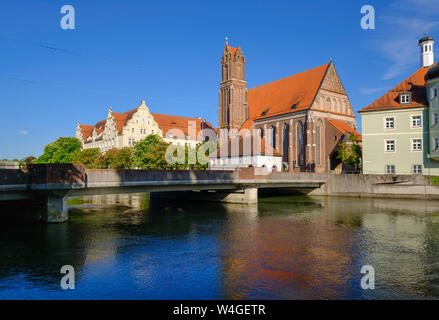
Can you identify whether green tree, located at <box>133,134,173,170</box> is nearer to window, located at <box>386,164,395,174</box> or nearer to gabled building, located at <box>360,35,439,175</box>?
gabled building, located at <box>360,35,439,175</box>

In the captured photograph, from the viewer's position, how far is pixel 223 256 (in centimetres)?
1744

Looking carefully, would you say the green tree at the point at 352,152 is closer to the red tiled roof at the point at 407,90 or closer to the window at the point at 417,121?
the red tiled roof at the point at 407,90

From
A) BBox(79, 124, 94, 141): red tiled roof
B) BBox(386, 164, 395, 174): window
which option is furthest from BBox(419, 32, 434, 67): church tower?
BBox(79, 124, 94, 141): red tiled roof

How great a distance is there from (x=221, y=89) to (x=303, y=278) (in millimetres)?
70116

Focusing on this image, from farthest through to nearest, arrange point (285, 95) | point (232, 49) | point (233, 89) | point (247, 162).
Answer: point (232, 49) < point (233, 89) < point (285, 95) < point (247, 162)

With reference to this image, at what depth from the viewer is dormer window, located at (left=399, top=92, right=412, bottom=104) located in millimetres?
47625

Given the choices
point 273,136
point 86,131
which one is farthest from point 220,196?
point 86,131

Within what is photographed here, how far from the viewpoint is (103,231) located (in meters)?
23.5

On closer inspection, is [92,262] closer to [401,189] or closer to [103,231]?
[103,231]

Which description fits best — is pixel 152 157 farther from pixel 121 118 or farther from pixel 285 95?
pixel 121 118

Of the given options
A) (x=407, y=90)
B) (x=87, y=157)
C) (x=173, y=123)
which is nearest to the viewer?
(x=407, y=90)

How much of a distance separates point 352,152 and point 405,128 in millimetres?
10879

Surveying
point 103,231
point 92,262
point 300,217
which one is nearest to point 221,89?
point 300,217

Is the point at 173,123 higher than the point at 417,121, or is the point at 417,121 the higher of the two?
the point at 173,123
